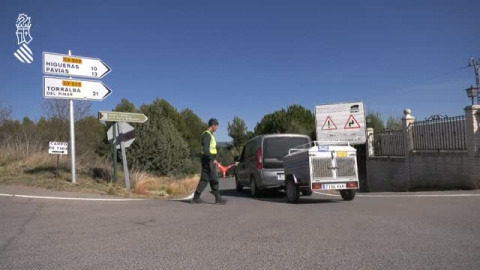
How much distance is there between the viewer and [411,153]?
17.1m

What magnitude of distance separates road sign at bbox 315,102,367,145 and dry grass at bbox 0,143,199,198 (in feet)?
38.6

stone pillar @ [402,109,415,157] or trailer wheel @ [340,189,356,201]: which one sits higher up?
stone pillar @ [402,109,415,157]

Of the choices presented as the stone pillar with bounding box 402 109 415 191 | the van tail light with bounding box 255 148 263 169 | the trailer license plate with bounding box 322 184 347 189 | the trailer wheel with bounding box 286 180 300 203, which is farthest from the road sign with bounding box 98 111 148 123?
the stone pillar with bounding box 402 109 415 191

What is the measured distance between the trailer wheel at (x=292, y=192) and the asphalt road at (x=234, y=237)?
74.2 inches

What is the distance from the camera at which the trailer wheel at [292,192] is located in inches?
424

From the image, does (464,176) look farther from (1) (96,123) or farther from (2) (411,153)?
(1) (96,123)

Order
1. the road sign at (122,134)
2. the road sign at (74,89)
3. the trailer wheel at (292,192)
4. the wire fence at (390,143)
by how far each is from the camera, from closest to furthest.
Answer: the trailer wheel at (292,192)
the road sign at (74,89)
the road sign at (122,134)
the wire fence at (390,143)

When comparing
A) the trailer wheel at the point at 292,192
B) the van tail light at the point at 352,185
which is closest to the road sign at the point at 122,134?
the trailer wheel at the point at 292,192

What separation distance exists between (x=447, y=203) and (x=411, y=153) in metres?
8.04

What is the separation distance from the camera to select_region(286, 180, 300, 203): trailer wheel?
424 inches

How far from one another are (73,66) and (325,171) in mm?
7286

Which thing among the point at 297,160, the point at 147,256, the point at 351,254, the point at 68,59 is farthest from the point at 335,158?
the point at 68,59

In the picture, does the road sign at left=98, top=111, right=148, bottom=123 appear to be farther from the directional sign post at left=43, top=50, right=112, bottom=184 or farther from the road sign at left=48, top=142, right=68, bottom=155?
the road sign at left=48, top=142, right=68, bottom=155

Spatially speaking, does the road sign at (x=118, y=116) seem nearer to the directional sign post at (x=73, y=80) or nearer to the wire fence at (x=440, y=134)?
the directional sign post at (x=73, y=80)
